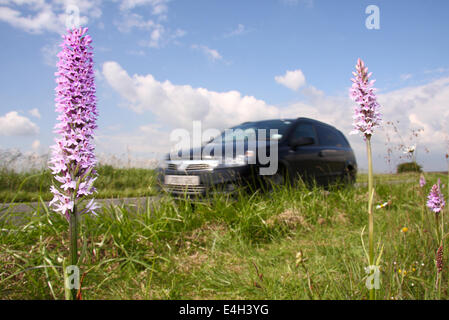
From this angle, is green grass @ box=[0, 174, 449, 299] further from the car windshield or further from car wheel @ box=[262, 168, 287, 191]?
the car windshield

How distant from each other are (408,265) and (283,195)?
102 inches

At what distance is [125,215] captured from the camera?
12.1 ft

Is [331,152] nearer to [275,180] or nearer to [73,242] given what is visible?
[275,180]

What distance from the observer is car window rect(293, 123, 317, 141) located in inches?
268

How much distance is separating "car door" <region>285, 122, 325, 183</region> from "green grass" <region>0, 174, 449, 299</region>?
148 cm

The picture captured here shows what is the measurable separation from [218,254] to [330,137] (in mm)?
6613

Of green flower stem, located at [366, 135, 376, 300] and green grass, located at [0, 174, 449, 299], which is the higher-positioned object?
green flower stem, located at [366, 135, 376, 300]

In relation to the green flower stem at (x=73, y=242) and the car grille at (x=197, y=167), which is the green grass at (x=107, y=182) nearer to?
the car grille at (x=197, y=167)

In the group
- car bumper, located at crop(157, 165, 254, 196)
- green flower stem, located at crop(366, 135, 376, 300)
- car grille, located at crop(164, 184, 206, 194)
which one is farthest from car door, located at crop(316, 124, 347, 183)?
green flower stem, located at crop(366, 135, 376, 300)

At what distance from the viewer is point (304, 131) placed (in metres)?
7.29

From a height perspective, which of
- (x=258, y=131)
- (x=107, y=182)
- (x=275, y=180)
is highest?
(x=258, y=131)

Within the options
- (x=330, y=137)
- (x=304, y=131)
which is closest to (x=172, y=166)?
(x=304, y=131)

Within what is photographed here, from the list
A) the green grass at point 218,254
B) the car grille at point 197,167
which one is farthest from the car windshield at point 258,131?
the green grass at point 218,254
